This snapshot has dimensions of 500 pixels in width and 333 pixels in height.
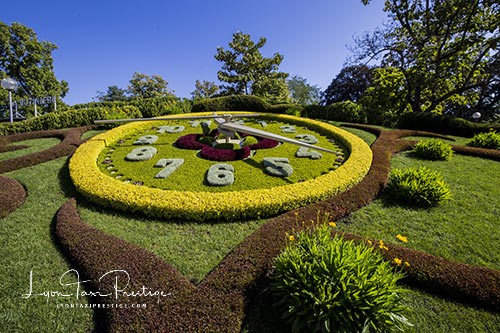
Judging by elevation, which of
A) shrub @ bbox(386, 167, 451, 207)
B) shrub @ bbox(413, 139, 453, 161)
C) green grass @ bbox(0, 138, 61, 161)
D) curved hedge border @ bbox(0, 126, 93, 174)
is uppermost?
shrub @ bbox(413, 139, 453, 161)

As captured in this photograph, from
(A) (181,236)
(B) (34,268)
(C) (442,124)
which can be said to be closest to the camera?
(B) (34,268)

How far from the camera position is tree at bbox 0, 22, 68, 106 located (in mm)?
25891

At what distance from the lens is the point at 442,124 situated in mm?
12633

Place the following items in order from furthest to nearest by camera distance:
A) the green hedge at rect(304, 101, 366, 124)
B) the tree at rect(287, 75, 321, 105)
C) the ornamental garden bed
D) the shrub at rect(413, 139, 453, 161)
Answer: the tree at rect(287, 75, 321, 105)
the green hedge at rect(304, 101, 366, 124)
the shrub at rect(413, 139, 453, 161)
the ornamental garden bed

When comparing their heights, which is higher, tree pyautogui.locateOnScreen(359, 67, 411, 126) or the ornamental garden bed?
tree pyautogui.locateOnScreen(359, 67, 411, 126)

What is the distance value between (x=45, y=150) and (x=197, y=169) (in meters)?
5.70

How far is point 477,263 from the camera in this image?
12.9ft

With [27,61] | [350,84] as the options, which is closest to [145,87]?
[27,61]

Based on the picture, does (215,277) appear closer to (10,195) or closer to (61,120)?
(10,195)

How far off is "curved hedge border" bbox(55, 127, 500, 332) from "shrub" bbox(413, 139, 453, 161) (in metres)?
5.87

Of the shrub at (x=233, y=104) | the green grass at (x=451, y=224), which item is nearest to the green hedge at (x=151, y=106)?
the shrub at (x=233, y=104)

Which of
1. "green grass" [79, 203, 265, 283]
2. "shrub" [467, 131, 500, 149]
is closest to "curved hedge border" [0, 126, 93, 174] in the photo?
"green grass" [79, 203, 265, 283]

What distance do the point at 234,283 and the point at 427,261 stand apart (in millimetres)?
2883

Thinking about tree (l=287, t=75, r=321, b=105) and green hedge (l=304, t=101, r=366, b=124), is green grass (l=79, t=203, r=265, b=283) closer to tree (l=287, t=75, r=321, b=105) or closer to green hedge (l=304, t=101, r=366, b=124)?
green hedge (l=304, t=101, r=366, b=124)
